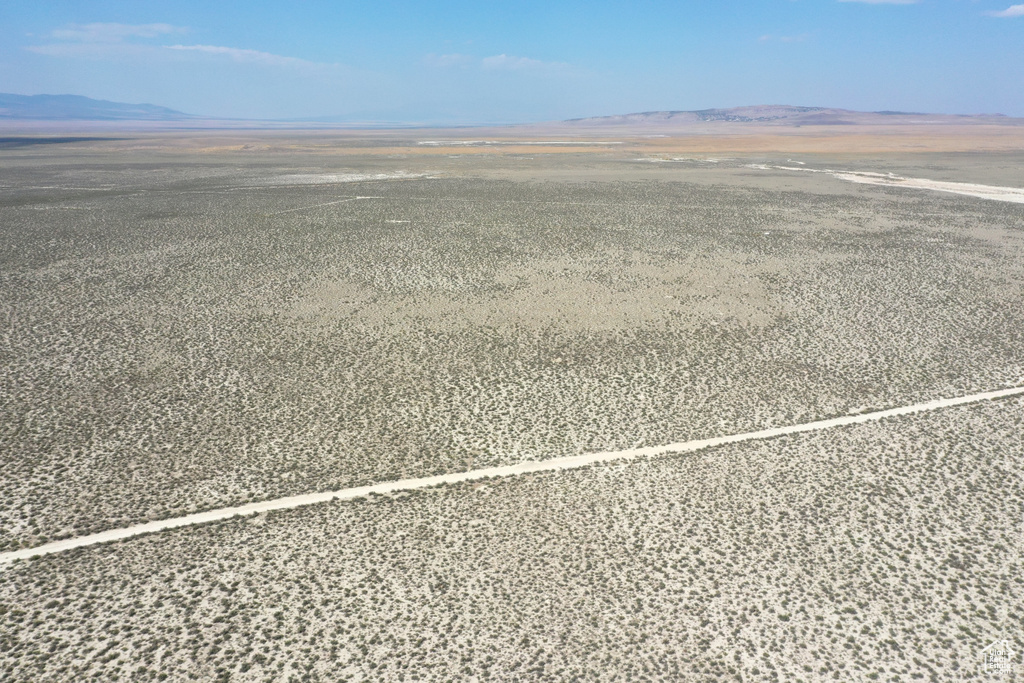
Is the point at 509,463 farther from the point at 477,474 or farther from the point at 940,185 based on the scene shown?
the point at 940,185

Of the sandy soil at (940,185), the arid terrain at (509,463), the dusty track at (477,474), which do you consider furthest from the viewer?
the sandy soil at (940,185)

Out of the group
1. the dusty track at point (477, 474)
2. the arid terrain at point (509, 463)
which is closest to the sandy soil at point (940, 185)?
the arid terrain at point (509, 463)

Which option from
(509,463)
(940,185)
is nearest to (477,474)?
(509,463)

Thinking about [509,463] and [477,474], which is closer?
[477,474]

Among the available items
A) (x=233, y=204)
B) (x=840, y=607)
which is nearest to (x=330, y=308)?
(x=840, y=607)

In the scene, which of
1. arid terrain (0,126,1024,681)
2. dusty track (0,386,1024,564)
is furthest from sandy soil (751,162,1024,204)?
dusty track (0,386,1024,564)

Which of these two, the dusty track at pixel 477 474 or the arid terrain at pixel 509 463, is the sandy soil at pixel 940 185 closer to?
the arid terrain at pixel 509 463

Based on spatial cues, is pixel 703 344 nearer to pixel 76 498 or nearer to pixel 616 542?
pixel 616 542
